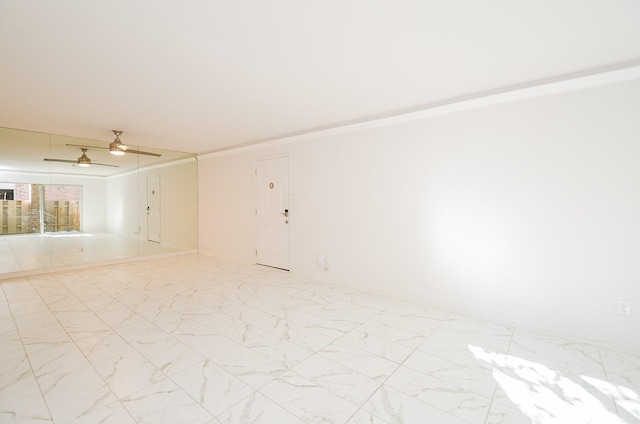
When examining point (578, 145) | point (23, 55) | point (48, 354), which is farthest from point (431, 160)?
point (48, 354)

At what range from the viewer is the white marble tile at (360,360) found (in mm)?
2162

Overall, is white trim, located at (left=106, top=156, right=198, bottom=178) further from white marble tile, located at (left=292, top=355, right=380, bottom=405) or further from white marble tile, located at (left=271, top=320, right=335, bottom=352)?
white marble tile, located at (left=292, top=355, right=380, bottom=405)

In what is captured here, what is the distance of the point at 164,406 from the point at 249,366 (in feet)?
2.04

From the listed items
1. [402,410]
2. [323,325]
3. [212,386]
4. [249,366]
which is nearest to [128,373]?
[212,386]

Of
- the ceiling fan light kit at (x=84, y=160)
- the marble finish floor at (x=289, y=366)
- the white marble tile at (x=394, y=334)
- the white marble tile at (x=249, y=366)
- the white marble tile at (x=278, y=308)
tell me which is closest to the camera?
the marble finish floor at (x=289, y=366)

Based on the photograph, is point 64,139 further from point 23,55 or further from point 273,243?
point 273,243

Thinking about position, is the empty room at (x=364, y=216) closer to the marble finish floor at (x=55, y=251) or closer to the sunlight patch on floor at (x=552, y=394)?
the sunlight patch on floor at (x=552, y=394)

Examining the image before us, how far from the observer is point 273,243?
5320 millimetres

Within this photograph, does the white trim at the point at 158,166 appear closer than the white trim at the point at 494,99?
No

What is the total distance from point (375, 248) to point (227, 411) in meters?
2.74

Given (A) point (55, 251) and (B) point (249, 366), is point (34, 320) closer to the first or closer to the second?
(B) point (249, 366)

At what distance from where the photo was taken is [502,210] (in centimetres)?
304

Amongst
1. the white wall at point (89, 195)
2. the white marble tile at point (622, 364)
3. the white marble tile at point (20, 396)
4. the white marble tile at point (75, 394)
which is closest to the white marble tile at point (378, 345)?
the white marble tile at point (622, 364)

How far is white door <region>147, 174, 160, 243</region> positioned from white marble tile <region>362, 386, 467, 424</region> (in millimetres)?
6473
